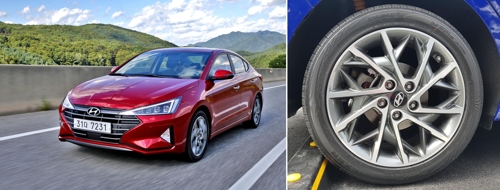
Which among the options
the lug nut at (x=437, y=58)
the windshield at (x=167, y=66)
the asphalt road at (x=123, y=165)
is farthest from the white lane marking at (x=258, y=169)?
the lug nut at (x=437, y=58)

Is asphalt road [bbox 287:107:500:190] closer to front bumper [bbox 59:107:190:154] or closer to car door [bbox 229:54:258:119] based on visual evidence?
front bumper [bbox 59:107:190:154]

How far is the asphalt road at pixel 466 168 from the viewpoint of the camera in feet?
6.21

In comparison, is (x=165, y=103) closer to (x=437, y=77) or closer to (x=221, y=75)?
(x=221, y=75)

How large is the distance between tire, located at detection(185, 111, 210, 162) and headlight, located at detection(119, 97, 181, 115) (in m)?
0.23

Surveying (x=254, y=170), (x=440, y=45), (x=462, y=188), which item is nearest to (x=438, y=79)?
(x=440, y=45)

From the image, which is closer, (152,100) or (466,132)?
(466,132)

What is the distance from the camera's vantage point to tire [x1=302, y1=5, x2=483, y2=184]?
1863 millimetres

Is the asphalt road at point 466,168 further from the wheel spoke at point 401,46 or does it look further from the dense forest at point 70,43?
the dense forest at point 70,43

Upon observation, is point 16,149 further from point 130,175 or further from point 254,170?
point 254,170

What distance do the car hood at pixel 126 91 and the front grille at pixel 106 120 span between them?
0.04 meters

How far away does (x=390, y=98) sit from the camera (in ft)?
6.26

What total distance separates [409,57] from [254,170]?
1198 millimetres

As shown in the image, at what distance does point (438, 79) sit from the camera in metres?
1.89

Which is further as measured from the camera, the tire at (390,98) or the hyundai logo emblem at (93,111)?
the hyundai logo emblem at (93,111)
